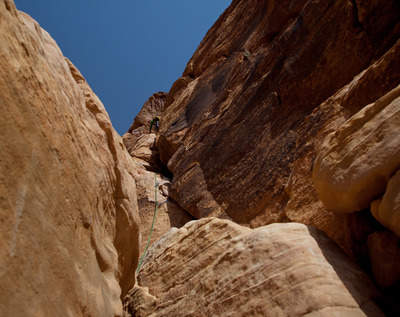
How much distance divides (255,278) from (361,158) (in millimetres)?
1559

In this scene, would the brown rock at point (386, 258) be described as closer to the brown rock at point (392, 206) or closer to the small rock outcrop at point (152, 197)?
the brown rock at point (392, 206)

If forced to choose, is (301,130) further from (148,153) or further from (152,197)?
(148,153)

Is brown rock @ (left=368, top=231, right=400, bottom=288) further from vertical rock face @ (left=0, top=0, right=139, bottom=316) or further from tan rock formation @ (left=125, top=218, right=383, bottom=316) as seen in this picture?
vertical rock face @ (left=0, top=0, right=139, bottom=316)

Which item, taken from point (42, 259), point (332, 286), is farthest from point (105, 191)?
point (332, 286)

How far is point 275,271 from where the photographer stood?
3.18 meters

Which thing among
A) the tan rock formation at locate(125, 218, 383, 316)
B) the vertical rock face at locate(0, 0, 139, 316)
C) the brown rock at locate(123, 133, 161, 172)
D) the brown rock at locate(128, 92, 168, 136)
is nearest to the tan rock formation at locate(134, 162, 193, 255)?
the brown rock at locate(123, 133, 161, 172)

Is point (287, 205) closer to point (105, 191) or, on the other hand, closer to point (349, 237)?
point (349, 237)

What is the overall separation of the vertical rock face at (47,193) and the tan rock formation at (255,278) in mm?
1025

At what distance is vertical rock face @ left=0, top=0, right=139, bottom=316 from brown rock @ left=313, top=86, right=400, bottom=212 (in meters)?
2.47

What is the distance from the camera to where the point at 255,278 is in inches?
129

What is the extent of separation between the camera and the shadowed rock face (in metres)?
5.71

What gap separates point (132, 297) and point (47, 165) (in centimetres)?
326

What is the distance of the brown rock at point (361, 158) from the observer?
2.96 m

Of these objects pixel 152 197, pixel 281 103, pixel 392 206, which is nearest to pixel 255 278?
pixel 392 206
